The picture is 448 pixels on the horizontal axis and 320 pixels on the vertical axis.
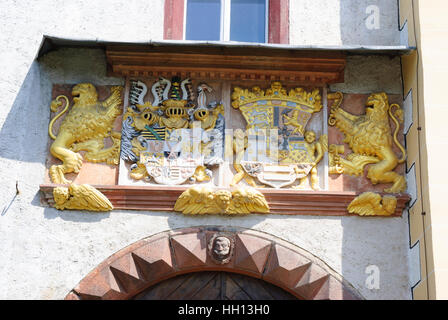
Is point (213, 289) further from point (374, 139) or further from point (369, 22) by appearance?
point (369, 22)

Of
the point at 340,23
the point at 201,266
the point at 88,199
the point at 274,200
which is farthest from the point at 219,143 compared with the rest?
the point at 340,23

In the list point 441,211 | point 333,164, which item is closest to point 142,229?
point 333,164

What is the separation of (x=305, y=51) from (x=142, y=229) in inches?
85.9

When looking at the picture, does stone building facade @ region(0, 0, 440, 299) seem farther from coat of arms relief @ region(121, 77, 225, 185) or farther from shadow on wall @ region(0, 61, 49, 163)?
coat of arms relief @ region(121, 77, 225, 185)

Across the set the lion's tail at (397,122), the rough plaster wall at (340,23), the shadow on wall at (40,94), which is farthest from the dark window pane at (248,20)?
the lion's tail at (397,122)

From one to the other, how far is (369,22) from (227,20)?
137 centimetres

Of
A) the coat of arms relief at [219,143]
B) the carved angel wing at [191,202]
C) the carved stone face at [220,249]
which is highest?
the coat of arms relief at [219,143]

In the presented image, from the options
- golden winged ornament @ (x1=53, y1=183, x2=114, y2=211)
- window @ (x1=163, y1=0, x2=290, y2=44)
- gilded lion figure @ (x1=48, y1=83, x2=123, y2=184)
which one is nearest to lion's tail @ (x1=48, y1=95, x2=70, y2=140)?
gilded lion figure @ (x1=48, y1=83, x2=123, y2=184)

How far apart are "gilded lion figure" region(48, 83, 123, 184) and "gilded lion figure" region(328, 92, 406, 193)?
2.00 metres

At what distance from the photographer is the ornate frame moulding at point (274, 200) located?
8.73 m

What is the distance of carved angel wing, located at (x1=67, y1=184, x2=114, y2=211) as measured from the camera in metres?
8.70

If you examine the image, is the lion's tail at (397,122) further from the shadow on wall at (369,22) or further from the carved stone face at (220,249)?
the carved stone face at (220,249)

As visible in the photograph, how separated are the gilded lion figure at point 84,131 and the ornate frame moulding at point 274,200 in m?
0.31

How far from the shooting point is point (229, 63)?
29.9ft
